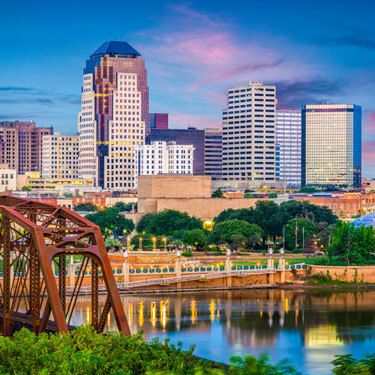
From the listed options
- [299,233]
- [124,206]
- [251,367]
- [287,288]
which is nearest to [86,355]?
[251,367]

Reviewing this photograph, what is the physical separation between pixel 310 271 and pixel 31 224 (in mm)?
62045

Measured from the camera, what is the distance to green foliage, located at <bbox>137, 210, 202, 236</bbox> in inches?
5482

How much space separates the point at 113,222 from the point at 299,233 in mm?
30007

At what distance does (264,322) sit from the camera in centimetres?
7712

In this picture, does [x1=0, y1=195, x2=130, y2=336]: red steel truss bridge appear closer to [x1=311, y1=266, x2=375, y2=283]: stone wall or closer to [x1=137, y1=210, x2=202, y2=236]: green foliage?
[x1=311, y1=266, x2=375, y2=283]: stone wall

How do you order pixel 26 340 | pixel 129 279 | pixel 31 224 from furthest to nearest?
pixel 129 279 < pixel 31 224 < pixel 26 340

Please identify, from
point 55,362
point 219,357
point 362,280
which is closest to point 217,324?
point 219,357

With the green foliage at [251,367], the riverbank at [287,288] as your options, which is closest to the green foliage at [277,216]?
the riverbank at [287,288]

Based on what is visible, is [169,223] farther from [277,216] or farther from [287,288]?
[287,288]

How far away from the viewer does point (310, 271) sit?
10238 centimetres

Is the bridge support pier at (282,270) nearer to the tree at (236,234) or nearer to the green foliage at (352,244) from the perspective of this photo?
the green foliage at (352,244)

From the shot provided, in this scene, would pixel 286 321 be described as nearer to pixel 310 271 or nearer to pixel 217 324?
pixel 217 324

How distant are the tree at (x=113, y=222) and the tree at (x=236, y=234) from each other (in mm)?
20700

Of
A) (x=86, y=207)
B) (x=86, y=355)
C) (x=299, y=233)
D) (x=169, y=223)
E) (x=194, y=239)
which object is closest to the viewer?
(x=86, y=355)
